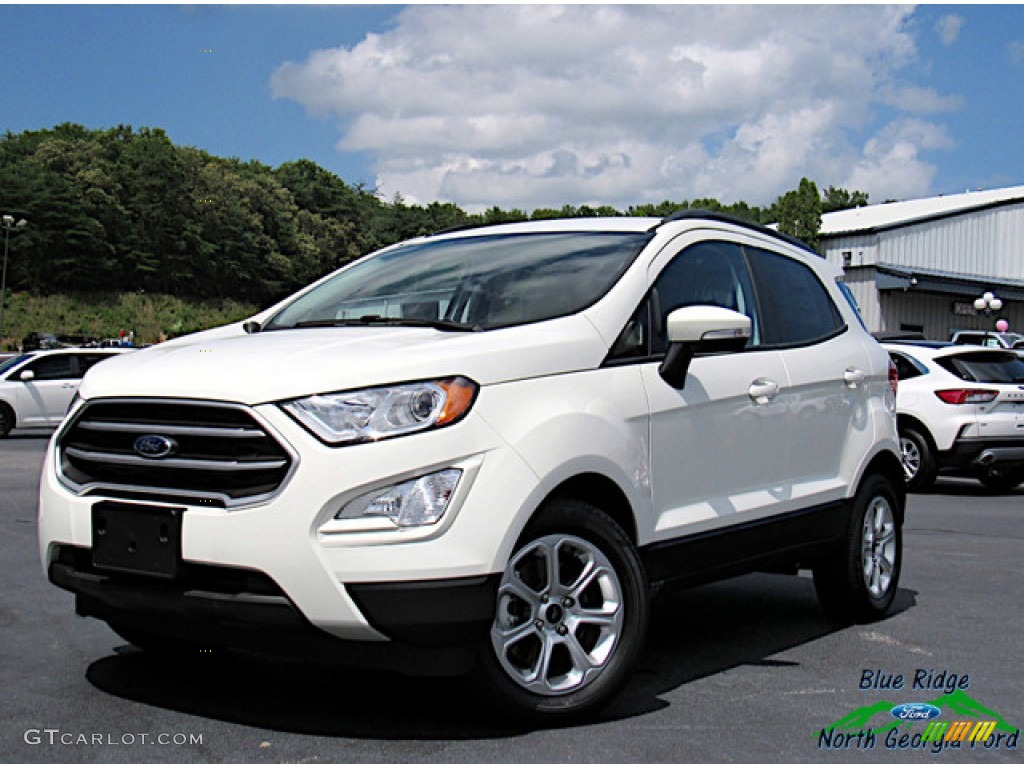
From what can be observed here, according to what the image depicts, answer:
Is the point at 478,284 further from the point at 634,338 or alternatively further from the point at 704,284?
the point at 704,284

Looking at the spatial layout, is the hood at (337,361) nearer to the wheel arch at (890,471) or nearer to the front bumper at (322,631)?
the front bumper at (322,631)

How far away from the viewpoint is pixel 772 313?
18.4 ft

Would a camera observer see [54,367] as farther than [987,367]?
Yes

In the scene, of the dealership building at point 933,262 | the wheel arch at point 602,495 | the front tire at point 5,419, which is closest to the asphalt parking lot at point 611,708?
the wheel arch at point 602,495

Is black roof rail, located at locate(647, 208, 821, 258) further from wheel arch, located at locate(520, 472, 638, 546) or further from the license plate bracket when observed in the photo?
the license plate bracket

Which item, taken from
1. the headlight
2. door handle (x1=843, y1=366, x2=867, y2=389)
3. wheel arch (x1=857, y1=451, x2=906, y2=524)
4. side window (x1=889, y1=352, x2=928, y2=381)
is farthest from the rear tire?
the headlight

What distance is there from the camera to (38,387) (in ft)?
69.3

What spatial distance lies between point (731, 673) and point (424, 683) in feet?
4.14

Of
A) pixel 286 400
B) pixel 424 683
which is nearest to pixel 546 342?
pixel 286 400

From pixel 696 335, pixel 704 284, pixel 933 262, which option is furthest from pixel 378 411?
pixel 933 262

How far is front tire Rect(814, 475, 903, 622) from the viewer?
589cm

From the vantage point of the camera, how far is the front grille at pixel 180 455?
12.1 ft

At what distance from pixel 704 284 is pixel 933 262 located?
5938 centimetres

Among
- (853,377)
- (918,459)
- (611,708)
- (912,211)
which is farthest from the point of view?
(912,211)
